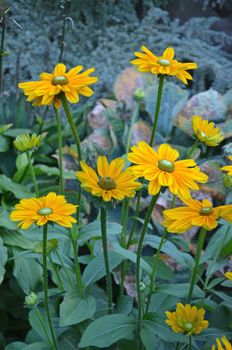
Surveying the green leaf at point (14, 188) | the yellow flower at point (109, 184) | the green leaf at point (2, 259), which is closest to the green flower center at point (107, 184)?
the yellow flower at point (109, 184)

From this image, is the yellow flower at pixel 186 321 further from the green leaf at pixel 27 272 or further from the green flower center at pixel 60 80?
the green leaf at pixel 27 272

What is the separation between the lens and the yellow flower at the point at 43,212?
2.61 ft

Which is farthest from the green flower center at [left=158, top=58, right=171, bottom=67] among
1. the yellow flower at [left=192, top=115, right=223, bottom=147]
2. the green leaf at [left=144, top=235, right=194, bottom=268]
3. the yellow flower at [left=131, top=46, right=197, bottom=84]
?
the green leaf at [left=144, top=235, right=194, bottom=268]

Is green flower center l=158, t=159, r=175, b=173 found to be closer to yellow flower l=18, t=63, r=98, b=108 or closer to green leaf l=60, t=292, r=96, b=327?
yellow flower l=18, t=63, r=98, b=108

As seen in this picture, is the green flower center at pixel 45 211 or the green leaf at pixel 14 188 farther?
the green leaf at pixel 14 188

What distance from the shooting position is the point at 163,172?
78cm

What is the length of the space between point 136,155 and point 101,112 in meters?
1.23

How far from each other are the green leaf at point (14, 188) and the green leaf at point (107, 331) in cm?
74

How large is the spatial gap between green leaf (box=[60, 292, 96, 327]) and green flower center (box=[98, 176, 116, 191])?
0.26m

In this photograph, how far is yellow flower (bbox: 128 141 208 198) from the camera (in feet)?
2.49

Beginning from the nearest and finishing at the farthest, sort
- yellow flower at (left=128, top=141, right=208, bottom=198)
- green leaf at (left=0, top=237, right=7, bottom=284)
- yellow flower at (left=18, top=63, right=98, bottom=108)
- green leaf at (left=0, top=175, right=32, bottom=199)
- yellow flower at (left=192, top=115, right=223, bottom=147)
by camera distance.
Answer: yellow flower at (left=128, top=141, right=208, bottom=198)
yellow flower at (left=18, top=63, right=98, bottom=108)
yellow flower at (left=192, top=115, right=223, bottom=147)
green leaf at (left=0, top=237, right=7, bottom=284)
green leaf at (left=0, top=175, right=32, bottom=199)

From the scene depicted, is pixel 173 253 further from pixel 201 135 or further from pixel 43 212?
pixel 43 212

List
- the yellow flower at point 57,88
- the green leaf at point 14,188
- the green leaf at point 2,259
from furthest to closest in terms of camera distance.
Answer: the green leaf at point 14,188
the green leaf at point 2,259
the yellow flower at point 57,88

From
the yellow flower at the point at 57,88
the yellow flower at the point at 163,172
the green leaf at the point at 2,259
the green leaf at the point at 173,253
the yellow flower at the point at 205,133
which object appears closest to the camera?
the yellow flower at the point at 163,172
